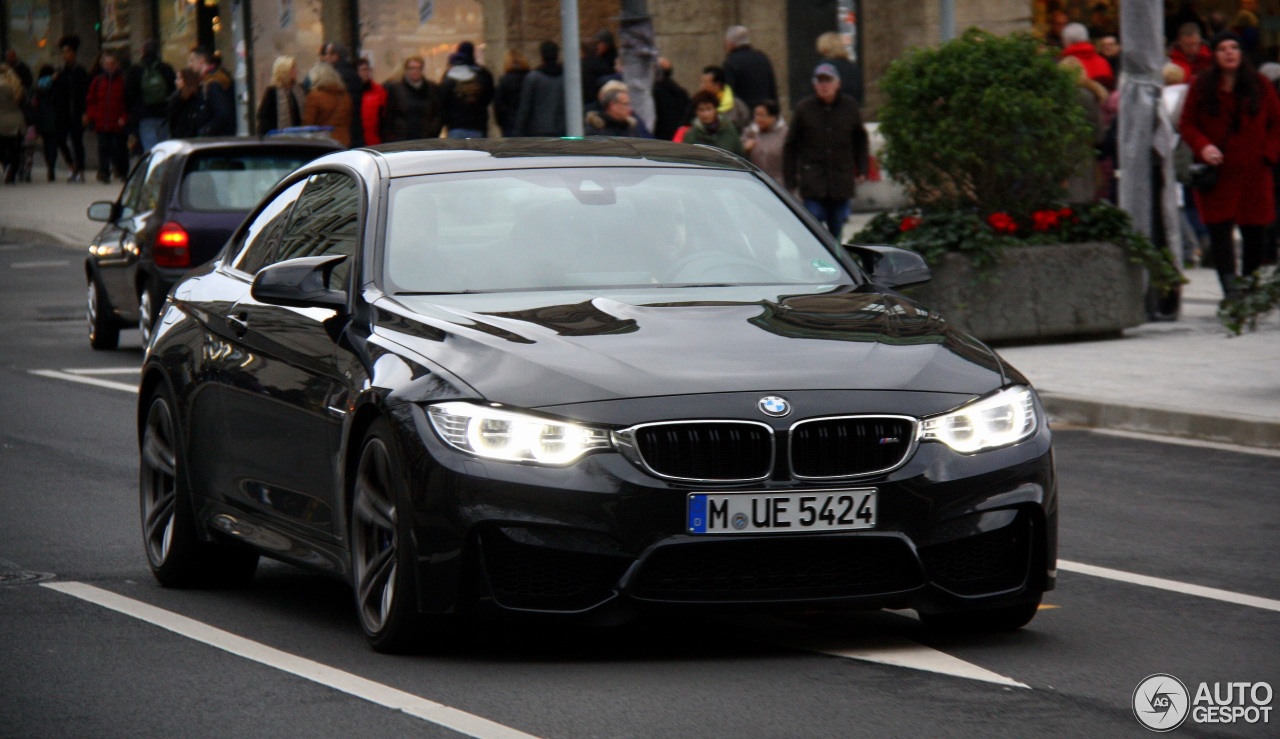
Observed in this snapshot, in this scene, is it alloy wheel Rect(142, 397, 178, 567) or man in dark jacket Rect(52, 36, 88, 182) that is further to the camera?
man in dark jacket Rect(52, 36, 88, 182)

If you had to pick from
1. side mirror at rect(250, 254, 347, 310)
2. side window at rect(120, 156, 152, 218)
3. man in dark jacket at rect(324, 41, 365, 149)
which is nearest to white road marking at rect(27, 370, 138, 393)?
side window at rect(120, 156, 152, 218)

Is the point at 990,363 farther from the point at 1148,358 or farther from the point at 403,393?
the point at 1148,358

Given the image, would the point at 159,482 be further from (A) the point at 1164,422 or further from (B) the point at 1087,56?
(B) the point at 1087,56

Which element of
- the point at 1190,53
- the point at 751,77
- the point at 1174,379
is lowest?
the point at 1174,379

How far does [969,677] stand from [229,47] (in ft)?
122

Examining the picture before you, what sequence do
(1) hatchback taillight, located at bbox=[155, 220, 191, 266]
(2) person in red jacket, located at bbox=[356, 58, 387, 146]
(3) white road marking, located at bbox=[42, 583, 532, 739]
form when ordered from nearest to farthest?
(3) white road marking, located at bbox=[42, 583, 532, 739], (1) hatchback taillight, located at bbox=[155, 220, 191, 266], (2) person in red jacket, located at bbox=[356, 58, 387, 146]

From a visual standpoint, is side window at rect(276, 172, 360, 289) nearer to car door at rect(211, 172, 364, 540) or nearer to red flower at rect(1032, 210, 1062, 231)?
car door at rect(211, 172, 364, 540)

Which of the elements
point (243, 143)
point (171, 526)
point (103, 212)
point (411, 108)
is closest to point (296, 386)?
point (171, 526)

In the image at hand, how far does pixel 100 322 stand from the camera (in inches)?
691

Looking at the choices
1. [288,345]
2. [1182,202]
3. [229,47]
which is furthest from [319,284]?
[229,47]

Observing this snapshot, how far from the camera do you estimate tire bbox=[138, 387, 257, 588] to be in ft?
26.0

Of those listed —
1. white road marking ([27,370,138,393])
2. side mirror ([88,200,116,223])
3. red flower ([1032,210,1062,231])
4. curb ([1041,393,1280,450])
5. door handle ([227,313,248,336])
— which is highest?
door handle ([227,313,248,336])

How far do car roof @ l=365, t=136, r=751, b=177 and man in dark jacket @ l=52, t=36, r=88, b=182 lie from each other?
108ft

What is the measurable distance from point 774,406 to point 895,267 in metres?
1.68
